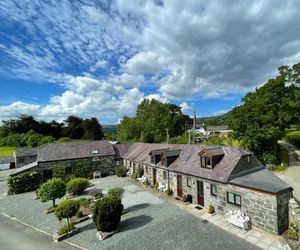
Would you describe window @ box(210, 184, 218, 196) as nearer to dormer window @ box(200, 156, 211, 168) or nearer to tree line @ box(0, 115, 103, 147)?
dormer window @ box(200, 156, 211, 168)

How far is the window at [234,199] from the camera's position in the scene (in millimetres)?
13795

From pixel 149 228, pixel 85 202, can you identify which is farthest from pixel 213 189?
pixel 85 202

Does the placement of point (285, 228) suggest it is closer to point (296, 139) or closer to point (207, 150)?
point (207, 150)

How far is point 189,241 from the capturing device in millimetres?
11766

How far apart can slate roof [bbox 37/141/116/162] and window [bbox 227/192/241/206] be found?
21.8 m

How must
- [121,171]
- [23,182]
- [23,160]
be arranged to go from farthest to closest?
1. [23,160]
2. [121,171]
3. [23,182]

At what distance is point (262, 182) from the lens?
1356 centimetres

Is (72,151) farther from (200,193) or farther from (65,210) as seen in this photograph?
(200,193)

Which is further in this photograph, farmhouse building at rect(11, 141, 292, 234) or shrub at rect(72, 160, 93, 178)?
shrub at rect(72, 160, 93, 178)

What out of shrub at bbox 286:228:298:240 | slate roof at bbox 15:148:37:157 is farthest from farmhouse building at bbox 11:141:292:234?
slate roof at bbox 15:148:37:157

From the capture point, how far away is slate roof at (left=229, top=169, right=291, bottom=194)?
1230cm

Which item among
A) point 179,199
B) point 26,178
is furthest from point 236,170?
point 26,178

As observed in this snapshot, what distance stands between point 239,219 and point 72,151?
25.2 m

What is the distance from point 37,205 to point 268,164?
1121 inches
